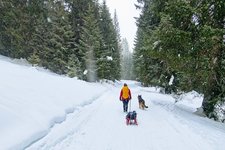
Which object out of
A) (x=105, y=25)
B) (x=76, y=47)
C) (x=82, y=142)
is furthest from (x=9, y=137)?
(x=105, y=25)

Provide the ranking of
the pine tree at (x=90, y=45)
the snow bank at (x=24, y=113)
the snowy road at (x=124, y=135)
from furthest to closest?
1. the pine tree at (x=90, y=45)
2. the snowy road at (x=124, y=135)
3. the snow bank at (x=24, y=113)

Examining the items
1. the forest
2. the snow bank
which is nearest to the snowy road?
the snow bank

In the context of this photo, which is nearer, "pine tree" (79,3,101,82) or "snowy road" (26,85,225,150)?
"snowy road" (26,85,225,150)

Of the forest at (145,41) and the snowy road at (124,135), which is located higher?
the forest at (145,41)

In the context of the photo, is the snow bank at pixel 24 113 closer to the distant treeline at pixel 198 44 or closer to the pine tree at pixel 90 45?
the distant treeline at pixel 198 44

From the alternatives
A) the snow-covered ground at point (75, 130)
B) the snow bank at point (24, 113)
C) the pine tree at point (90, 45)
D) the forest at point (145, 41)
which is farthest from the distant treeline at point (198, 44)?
the pine tree at point (90, 45)

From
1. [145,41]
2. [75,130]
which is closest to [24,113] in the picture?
[75,130]

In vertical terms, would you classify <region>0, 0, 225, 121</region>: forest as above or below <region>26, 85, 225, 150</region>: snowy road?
above

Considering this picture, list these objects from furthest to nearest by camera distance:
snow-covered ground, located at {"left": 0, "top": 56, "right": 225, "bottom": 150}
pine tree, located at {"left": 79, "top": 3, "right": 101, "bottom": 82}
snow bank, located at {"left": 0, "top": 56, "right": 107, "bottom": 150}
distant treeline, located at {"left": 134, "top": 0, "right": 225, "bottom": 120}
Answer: pine tree, located at {"left": 79, "top": 3, "right": 101, "bottom": 82}, distant treeline, located at {"left": 134, "top": 0, "right": 225, "bottom": 120}, snow-covered ground, located at {"left": 0, "top": 56, "right": 225, "bottom": 150}, snow bank, located at {"left": 0, "top": 56, "right": 107, "bottom": 150}

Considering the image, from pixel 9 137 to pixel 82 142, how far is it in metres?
2.25

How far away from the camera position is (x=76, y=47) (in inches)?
1633

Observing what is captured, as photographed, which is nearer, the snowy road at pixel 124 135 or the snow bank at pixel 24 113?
the snow bank at pixel 24 113

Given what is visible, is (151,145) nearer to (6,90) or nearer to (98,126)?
(98,126)

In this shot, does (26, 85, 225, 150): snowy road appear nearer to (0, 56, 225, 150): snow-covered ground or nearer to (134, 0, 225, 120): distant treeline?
(0, 56, 225, 150): snow-covered ground
